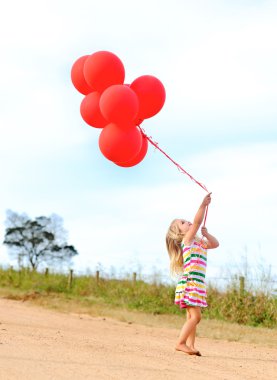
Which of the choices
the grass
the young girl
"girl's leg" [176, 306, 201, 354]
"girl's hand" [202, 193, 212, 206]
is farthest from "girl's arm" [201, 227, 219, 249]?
the grass

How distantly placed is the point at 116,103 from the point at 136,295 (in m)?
8.95

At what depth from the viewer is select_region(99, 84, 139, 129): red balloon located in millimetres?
5469

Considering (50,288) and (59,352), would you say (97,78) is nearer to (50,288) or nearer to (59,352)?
(59,352)

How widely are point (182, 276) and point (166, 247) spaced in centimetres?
35

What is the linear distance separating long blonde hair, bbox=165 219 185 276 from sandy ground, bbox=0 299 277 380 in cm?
83

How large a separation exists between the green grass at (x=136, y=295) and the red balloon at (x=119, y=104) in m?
6.22

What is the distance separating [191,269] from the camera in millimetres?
5730

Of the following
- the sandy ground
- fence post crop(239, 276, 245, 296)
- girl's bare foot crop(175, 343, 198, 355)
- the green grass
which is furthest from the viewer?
fence post crop(239, 276, 245, 296)

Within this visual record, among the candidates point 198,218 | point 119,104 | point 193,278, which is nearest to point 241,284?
point 193,278

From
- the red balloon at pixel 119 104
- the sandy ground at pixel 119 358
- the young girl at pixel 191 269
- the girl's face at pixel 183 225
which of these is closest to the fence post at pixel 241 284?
the sandy ground at pixel 119 358

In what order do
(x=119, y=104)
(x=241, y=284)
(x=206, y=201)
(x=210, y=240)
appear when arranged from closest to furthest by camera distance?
1. (x=119, y=104)
2. (x=206, y=201)
3. (x=210, y=240)
4. (x=241, y=284)

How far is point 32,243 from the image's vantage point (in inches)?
1511

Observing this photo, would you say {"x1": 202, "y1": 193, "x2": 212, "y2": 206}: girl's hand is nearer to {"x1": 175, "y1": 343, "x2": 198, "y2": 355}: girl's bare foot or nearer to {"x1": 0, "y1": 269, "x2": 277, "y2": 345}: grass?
{"x1": 175, "y1": 343, "x2": 198, "y2": 355}: girl's bare foot

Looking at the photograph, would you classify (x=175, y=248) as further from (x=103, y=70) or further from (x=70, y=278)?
(x=70, y=278)
